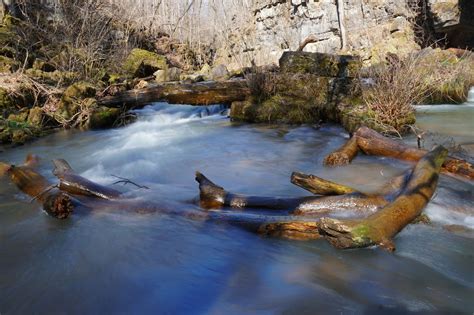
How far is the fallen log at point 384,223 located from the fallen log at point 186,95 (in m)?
7.20

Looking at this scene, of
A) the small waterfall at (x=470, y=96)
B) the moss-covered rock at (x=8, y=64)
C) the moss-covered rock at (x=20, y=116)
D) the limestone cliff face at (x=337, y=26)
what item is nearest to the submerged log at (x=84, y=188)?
the moss-covered rock at (x=20, y=116)

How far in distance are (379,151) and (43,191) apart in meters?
4.00

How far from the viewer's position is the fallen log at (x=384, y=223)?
8.73 ft

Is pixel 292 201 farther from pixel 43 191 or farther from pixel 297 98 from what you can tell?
pixel 297 98

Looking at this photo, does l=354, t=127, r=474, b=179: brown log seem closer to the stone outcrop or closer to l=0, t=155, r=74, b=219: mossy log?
the stone outcrop

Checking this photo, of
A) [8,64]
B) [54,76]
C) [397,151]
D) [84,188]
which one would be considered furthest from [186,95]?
[84,188]

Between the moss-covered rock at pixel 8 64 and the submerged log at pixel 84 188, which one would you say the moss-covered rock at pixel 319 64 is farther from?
the submerged log at pixel 84 188

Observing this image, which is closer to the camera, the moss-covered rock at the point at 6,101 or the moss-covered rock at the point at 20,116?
the moss-covered rock at the point at 20,116

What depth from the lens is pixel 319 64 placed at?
36.0 feet

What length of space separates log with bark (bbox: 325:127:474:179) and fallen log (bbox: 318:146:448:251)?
1.06m

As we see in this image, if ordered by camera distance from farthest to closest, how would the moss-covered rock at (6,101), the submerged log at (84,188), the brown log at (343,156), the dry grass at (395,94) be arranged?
the moss-covered rock at (6,101)
the dry grass at (395,94)
the brown log at (343,156)
the submerged log at (84,188)

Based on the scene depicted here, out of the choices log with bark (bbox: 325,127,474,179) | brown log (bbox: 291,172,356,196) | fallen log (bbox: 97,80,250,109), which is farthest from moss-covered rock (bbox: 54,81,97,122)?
brown log (bbox: 291,172,356,196)

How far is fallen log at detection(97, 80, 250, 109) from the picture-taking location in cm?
1047

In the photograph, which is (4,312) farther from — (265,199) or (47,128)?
(47,128)
